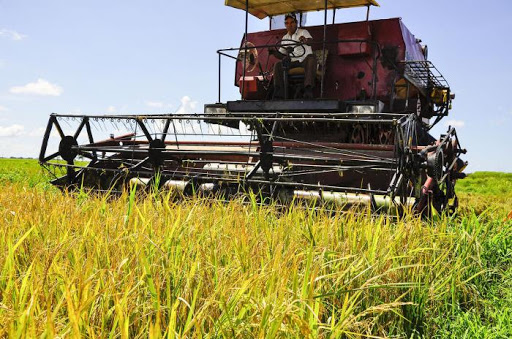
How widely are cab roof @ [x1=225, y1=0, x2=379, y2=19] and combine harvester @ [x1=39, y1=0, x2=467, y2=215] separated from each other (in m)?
0.02

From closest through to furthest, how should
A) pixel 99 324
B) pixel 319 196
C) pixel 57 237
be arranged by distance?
1. pixel 99 324
2. pixel 57 237
3. pixel 319 196

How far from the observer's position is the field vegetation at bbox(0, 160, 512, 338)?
1.58 m

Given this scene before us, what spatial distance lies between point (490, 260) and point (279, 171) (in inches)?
101

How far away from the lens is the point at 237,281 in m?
1.84

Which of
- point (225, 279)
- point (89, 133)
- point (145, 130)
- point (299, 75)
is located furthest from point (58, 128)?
point (225, 279)

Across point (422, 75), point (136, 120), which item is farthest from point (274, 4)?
point (136, 120)

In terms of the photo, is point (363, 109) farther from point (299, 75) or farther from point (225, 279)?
point (225, 279)

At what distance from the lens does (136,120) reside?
19.2 ft

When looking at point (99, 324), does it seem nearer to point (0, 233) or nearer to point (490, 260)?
point (0, 233)

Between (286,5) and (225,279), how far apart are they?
712 cm

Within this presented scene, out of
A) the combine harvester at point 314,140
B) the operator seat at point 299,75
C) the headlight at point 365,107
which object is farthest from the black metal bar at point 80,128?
the headlight at point 365,107

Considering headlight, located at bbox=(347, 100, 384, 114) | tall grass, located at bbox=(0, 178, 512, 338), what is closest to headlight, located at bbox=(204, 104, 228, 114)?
headlight, located at bbox=(347, 100, 384, 114)

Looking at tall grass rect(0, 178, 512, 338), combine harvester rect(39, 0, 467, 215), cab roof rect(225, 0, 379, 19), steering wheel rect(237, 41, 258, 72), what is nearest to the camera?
tall grass rect(0, 178, 512, 338)

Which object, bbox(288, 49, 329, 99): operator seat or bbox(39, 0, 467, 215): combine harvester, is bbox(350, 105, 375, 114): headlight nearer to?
bbox(39, 0, 467, 215): combine harvester
